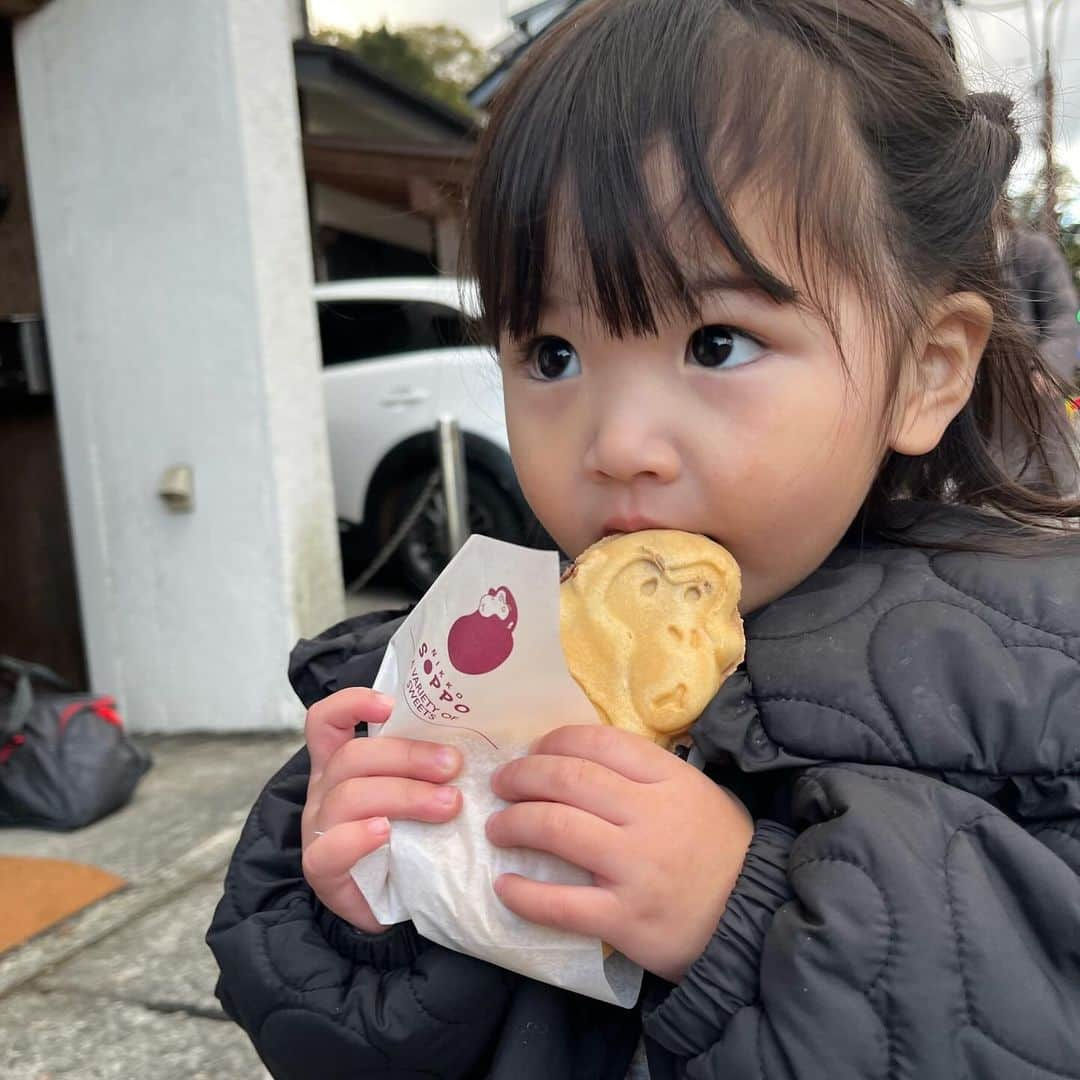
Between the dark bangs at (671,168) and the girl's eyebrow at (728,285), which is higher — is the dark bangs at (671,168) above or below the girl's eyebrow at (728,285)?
above

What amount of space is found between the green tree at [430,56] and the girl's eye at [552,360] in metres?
16.7

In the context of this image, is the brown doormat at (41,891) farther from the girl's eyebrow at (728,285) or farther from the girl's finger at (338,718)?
the girl's eyebrow at (728,285)

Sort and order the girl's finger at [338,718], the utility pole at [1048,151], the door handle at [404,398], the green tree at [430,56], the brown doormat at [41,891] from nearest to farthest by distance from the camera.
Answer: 1. the girl's finger at [338,718]
2. the utility pole at [1048,151]
3. the brown doormat at [41,891]
4. the door handle at [404,398]
5. the green tree at [430,56]

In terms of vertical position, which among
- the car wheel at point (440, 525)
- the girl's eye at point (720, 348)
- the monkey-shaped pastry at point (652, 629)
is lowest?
the car wheel at point (440, 525)

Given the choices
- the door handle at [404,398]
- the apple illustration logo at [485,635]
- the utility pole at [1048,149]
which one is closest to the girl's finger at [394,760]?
the apple illustration logo at [485,635]

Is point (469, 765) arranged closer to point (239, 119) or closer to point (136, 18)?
point (239, 119)

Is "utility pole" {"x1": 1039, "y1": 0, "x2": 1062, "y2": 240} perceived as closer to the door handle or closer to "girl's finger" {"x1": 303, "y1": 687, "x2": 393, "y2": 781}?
"girl's finger" {"x1": 303, "y1": 687, "x2": 393, "y2": 781}

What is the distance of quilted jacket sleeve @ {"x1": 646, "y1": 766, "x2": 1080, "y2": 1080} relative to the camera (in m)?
0.77

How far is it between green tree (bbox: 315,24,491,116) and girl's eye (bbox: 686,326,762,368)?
16.8 meters

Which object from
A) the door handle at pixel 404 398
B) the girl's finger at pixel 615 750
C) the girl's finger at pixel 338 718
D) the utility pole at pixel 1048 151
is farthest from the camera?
the door handle at pixel 404 398

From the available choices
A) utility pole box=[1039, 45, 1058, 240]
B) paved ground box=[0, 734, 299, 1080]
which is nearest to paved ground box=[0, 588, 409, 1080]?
paved ground box=[0, 734, 299, 1080]

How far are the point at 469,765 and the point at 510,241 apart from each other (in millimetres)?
517

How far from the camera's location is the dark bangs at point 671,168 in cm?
94

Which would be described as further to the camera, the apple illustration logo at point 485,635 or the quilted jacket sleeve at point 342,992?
the quilted jacket sleeve at point 342,992
